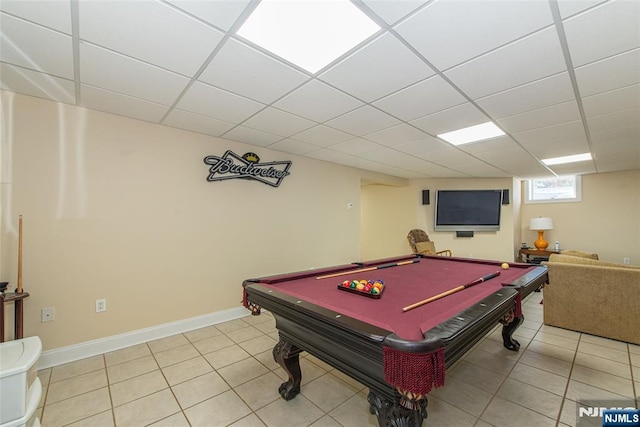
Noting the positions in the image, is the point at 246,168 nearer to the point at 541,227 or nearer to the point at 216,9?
the point at 216,9

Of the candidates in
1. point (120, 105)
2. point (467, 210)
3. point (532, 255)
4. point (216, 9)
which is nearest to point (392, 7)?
point (216, 9)

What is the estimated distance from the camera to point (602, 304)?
114 inches

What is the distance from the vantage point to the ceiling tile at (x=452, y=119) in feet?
8.29

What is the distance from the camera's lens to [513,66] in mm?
1810

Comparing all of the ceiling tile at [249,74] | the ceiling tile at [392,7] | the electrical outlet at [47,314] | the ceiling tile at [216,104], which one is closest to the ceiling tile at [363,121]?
the ceiling tile at [249,74]

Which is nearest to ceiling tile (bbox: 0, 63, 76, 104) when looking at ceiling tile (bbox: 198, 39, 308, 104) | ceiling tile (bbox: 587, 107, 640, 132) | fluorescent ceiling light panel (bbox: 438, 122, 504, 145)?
ceiling tile (bbox: 198, 39, 308, 104)

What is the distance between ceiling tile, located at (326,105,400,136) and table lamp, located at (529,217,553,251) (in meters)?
5.41

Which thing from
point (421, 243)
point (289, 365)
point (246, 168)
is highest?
point (246, 168)

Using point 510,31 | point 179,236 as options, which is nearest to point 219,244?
point 179,236

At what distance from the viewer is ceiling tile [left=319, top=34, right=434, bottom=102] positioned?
1654 millimetres

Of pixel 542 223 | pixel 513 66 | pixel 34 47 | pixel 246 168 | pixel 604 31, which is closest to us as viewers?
pixel 604 31

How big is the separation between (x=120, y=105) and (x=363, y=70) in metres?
2.24

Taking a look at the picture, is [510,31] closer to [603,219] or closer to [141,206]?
[141,206]

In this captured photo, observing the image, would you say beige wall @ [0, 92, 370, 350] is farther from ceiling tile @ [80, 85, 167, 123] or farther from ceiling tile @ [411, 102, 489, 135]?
ceiling tile @ [411, 102, 489, 135]
